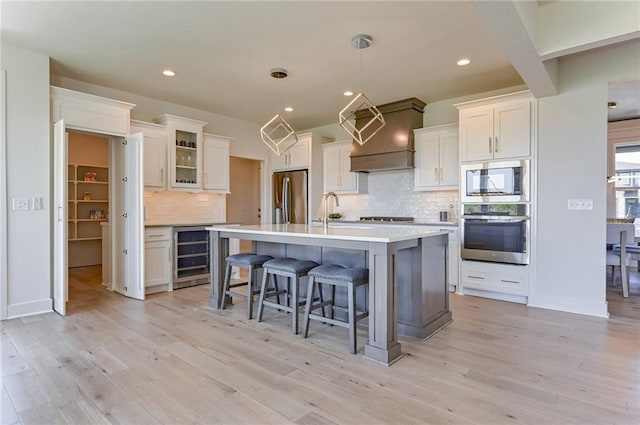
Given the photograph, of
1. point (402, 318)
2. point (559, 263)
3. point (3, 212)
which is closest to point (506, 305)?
point (559, 263)

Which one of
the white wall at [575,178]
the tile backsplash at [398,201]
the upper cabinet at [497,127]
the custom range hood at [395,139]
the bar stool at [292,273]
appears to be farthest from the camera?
the tile backsplash at [398,201]

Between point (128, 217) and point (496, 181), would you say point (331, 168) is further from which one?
point (128, 217)

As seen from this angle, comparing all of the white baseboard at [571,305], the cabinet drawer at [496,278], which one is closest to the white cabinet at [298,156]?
the cabinet drawer at [496,278]

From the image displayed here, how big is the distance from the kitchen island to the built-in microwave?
4.36ft

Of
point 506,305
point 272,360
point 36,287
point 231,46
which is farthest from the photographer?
point 506,305

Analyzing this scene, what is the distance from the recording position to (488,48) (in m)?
3.46

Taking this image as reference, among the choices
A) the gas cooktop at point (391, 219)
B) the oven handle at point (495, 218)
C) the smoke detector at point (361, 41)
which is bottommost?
the gas cooktop at point (391, 219)

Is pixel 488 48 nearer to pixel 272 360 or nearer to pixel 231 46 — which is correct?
pixel 231 46

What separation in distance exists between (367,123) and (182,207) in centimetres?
313

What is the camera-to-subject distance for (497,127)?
13.6 feet

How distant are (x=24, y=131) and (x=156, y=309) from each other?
224 cm

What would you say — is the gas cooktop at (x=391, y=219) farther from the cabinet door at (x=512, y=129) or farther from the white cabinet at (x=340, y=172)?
the cabinet door at (x=512, y=129)

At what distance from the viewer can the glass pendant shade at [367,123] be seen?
317cm

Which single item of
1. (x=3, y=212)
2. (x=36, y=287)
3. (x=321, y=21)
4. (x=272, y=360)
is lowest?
(x=272, y=360)
